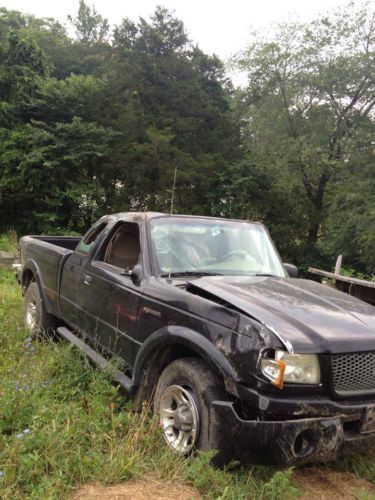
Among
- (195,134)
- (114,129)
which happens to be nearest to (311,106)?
(195,134)

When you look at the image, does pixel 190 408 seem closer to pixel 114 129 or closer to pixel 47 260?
pixel 47 260

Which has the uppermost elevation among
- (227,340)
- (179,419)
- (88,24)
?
(88,24)

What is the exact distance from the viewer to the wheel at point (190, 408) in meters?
2.73

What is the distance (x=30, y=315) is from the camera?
5.96 metres

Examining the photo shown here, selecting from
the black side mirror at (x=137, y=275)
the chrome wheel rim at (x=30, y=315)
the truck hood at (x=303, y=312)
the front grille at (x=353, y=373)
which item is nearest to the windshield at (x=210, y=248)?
the black side mirror at (x=137, y=275)

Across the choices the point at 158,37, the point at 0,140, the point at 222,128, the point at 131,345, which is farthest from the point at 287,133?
the point at 131,345

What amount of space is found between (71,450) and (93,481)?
28 centimetres

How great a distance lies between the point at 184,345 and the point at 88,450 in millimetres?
913

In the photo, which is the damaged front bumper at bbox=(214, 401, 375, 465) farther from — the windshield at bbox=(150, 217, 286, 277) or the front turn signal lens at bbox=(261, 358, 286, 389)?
the windshield at bbox=(150, 217, 286, 277)

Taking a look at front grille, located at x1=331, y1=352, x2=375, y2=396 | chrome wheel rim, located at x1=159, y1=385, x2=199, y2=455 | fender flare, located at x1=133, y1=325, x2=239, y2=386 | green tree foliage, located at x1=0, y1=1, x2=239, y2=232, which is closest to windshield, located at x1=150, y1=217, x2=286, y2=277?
fender flare, located at x1=133, y1=325, x2=239, y2=386

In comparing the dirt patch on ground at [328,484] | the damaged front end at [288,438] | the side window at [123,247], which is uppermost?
the side window at [123,247]

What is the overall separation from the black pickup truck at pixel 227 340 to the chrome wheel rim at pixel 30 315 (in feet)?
4.84

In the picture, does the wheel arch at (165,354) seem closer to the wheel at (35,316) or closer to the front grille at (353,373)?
the front grille at (353,373)

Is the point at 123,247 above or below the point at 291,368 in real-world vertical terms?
above
